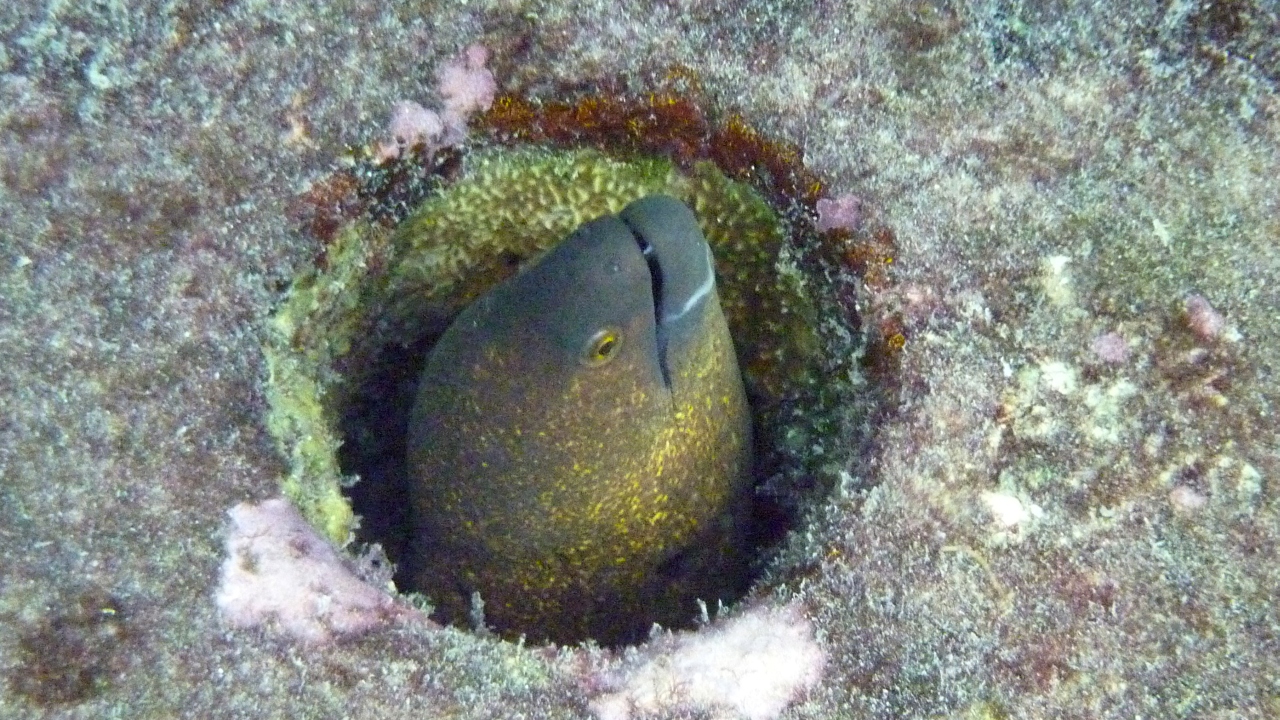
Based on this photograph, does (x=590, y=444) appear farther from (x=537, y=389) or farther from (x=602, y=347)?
(x=602, y=347)

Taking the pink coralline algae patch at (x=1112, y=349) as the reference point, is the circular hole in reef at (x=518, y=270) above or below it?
above

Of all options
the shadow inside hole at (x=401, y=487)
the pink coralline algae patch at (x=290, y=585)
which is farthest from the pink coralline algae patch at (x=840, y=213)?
the pink coralline algae patch at (x=290, y=585)

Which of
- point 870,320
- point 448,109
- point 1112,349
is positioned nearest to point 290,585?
point 448,109

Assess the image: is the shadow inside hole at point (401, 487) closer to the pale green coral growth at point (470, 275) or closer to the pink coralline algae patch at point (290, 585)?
the pale green coral growth at point (470, 275)

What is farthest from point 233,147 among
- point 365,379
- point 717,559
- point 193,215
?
point 717,559

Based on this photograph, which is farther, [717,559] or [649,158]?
[717,559]

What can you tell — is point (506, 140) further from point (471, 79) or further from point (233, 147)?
point (233, 147)

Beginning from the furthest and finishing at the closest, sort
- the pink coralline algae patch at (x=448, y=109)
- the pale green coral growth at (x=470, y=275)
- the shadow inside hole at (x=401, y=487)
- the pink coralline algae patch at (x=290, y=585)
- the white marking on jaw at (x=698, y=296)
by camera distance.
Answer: the shadow inside hole at (x=401, y=487), the pink coralline algae patch at (x=448, y=109), the pale green coral growth at (x=470, y=275), the white marking on jaw at (x=698, y=296), the pink coralline algae patch at (x=290, y=585)
